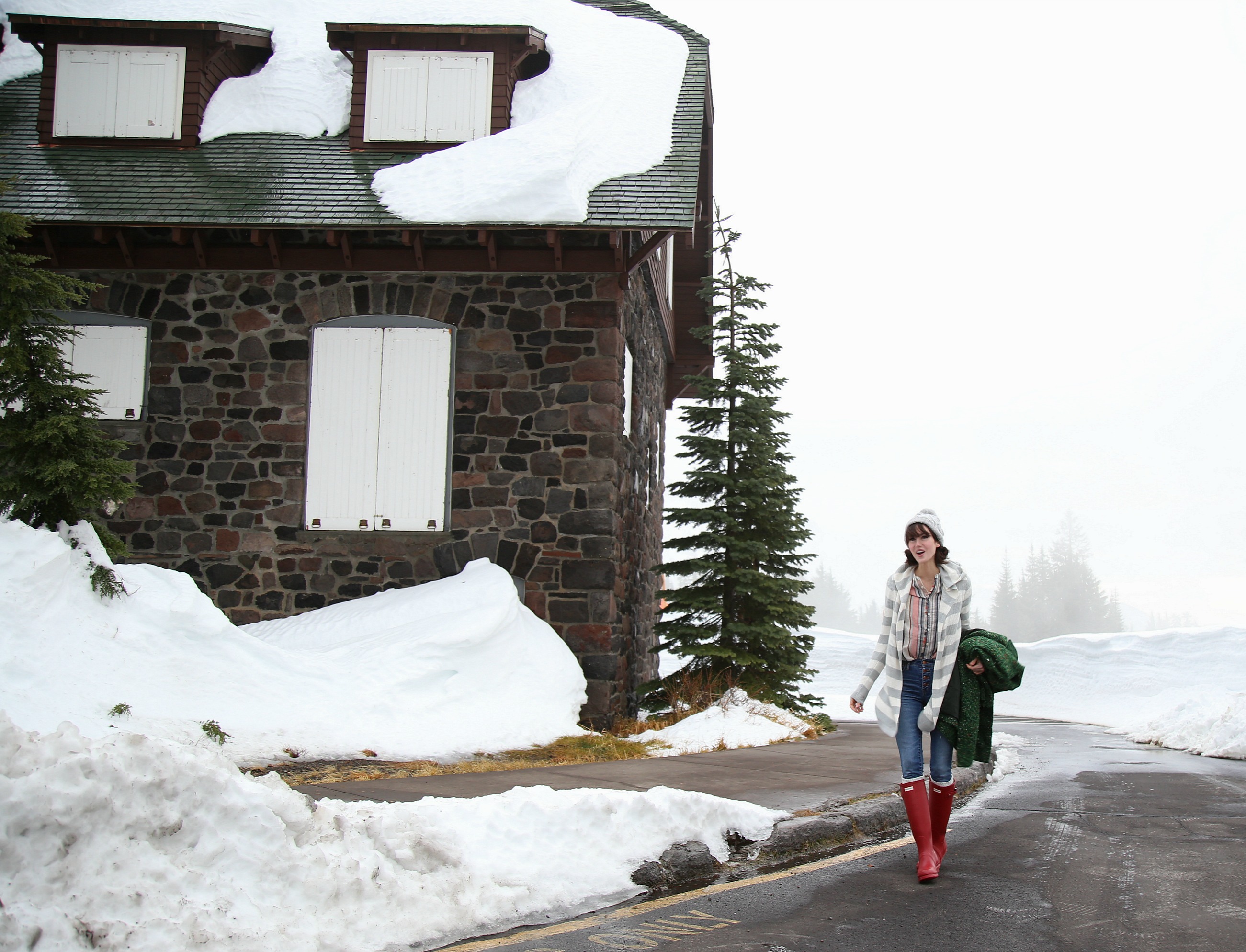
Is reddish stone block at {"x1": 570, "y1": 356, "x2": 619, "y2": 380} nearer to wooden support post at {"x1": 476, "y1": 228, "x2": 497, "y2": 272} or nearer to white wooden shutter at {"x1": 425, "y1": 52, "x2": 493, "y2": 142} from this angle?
wooden support post at {"x1": 476, "y1": 228, "x2": 497, "y2": 272}

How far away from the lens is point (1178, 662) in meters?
27.6

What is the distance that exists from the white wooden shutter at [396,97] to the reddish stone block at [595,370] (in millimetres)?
3749

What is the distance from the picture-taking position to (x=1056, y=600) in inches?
4114

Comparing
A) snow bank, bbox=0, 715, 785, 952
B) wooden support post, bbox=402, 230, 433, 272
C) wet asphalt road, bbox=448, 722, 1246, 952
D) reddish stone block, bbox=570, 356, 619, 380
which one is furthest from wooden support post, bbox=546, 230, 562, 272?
snow bank, bbox=0, 715, 785, 952

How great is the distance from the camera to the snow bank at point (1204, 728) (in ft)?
42.4

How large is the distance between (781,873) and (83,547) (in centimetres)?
601

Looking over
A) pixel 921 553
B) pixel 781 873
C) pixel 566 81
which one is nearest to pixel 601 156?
pixel 566 81

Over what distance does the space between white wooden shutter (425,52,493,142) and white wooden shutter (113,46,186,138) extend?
3.34 m

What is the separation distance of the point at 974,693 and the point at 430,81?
36.0 feet

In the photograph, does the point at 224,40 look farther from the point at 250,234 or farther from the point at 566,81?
the point at 566,81

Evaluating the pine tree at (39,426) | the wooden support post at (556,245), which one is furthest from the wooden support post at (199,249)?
the wooden support post at (556,245)

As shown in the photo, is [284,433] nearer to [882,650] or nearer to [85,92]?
[85,92]

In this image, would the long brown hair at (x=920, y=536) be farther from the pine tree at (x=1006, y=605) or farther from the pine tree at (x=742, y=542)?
the pine tree at (x=1006, y=605)

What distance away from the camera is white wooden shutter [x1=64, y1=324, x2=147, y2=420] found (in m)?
12.2
